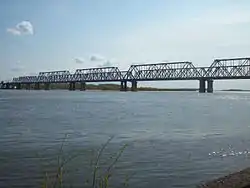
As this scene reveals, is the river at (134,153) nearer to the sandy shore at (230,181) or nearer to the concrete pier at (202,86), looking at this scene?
the sandy shore at (230,181)

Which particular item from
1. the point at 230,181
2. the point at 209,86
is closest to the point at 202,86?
the point at 209,86

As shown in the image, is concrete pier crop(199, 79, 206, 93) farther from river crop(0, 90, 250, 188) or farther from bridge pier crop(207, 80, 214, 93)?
river crop(0, 90, 250, 188)

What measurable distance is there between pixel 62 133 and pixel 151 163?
11806mm

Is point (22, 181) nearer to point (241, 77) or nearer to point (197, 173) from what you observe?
point (197, 173)

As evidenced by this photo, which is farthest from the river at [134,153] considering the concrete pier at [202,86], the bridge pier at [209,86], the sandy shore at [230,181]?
the bridge pier at [209,86]

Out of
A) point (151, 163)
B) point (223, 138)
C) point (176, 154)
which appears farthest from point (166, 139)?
point (151, 163)

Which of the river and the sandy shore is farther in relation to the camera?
the river

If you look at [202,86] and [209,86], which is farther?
[209,86]

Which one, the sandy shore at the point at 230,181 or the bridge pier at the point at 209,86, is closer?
the sandy shore at the point at 230,181

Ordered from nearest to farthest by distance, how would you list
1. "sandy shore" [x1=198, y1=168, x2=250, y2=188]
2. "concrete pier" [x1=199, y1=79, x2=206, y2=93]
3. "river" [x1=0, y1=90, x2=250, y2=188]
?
"sandy shore" [x1=198, y1=168, x2=250, y2=188] < "river" [x1=0, y1=90, x2=250, y2=188] < "concrete pier" [x1=199, y1=79, x2=206, y2=93]

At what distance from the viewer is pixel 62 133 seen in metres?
29.9

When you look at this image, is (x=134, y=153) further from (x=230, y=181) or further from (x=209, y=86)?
(x=209, y=86)

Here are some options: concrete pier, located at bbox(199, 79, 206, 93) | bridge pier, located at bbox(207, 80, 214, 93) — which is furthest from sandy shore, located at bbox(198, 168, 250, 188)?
bridge pier, located at bbox(207, 80, 214, 93)

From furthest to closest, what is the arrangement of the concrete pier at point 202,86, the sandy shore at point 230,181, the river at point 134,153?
1. the concrete pier at point 202,86
2. the river at point 134,153
3. the sandy shore at point 230,181
